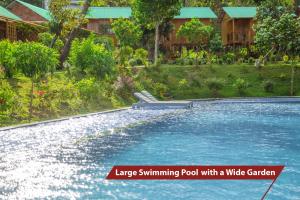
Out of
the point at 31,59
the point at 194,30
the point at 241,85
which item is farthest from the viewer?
the point at 194,30

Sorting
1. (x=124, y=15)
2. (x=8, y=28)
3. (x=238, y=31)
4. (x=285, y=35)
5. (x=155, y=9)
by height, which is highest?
(x=124, y=15)

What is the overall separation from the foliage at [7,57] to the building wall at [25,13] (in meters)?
26.5

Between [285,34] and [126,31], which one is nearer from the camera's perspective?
[285,34]

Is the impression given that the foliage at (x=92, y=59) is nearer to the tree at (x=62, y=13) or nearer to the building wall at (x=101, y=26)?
the tree at (x=62, y=13)

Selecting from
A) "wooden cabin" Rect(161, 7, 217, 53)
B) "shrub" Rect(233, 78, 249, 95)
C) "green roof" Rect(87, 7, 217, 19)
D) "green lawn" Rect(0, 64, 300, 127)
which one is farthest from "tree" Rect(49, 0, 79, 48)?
"wooden cabin" Rect(161, 7, 217, 53)

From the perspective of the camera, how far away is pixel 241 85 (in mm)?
37219

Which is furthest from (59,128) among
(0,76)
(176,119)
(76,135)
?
(0,76)

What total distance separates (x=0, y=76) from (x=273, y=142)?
725 inches

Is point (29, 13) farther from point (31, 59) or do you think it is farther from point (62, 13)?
point (31, 59)

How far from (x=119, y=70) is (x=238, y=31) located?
3049cm

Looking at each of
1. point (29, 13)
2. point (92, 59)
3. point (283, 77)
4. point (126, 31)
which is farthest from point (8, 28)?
point (283, 77)

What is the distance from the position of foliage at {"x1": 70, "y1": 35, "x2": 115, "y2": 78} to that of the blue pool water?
8.15 metres

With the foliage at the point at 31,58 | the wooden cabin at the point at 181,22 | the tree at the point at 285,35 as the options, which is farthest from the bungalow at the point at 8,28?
the tree at the point at 285,35

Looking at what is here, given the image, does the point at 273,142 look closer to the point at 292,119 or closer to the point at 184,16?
the point at 292,119
